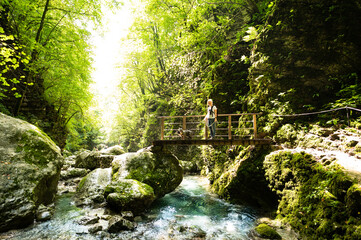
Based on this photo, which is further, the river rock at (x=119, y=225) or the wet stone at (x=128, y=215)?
the wet stone at (x=128, y=215)

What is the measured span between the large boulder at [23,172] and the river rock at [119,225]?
7.72 ft

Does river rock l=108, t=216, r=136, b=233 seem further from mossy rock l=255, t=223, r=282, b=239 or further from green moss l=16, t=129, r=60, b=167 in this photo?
mossy rock l=255, t=223, r=282, b=239

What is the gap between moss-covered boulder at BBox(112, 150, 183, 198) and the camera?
8.34 m

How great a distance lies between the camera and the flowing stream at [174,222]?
5.15 meters

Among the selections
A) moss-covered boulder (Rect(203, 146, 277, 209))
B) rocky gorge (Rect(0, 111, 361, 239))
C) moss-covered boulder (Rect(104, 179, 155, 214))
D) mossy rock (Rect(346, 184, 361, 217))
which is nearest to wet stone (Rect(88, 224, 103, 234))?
rocky gorge (Rect(0, 111, 361, 239))

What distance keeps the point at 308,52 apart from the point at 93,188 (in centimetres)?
1196

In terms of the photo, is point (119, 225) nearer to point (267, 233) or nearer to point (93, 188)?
point (93, 188)

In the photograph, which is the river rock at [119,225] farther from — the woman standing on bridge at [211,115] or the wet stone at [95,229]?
the woman standing on bridge at [211,115]

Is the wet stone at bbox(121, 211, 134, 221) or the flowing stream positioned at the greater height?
the wet stone at bbox(121, 211, 134, 221)

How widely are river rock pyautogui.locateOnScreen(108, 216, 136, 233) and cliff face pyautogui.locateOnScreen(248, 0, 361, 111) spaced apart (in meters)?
7.71

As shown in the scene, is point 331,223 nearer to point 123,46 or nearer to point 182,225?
point 182,225

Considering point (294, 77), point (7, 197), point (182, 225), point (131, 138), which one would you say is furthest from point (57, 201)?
point (131, 138)

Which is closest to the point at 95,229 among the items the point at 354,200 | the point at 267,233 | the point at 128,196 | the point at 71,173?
the point at 128,196

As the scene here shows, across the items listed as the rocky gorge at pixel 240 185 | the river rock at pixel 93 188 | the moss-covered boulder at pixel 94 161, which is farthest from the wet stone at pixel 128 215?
the moss-covered boulder at pixel 94 161
